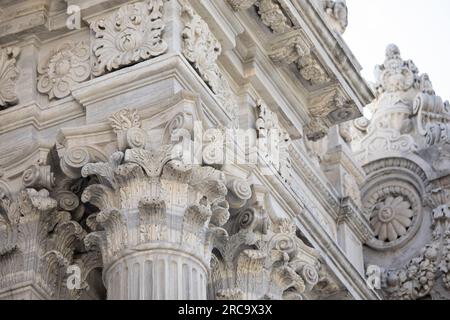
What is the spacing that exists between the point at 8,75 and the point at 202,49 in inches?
119

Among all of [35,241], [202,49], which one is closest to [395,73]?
[202,49]

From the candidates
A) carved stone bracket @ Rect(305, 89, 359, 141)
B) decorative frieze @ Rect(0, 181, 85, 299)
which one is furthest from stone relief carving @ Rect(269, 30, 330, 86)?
decorative frieze @ Rect(0, 181, 85, 299)

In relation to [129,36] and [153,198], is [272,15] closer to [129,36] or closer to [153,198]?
[129,36]

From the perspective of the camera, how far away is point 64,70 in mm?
27875

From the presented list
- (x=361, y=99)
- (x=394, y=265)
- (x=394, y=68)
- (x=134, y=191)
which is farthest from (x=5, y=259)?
(x=394, y=68)

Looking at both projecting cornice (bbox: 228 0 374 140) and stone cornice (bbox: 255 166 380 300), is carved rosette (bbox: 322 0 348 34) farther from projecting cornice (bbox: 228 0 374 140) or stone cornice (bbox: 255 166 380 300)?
stone cornice (bbox: 255 166 380 300)

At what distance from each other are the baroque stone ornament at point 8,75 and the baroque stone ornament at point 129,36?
1.43m

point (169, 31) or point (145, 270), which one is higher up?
point (169, 31)

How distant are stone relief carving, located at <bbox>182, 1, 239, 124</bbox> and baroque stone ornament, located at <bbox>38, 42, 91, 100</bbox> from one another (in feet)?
5.04

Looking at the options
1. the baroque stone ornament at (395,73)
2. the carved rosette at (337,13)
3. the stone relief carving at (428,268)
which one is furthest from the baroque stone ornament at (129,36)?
the baroque stone ornament at (395,73)

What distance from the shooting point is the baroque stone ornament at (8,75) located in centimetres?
2800

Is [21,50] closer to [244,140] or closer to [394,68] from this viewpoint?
[244,140]

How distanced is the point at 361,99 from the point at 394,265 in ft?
19.6

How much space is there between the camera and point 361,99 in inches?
1242
